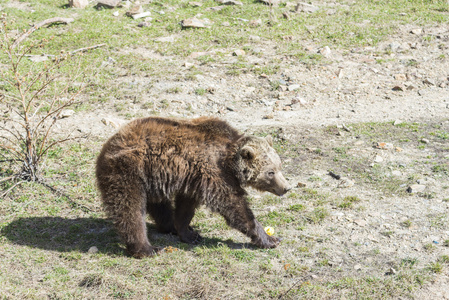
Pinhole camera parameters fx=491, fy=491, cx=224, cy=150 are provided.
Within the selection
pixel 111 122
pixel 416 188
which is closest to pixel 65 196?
pixel 111 122

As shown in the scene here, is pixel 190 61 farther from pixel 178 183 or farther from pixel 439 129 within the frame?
pixel 178 183

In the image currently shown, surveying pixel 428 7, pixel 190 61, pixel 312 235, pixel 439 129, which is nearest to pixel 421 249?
pixel 312 235

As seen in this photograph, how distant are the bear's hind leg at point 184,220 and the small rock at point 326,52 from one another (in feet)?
25.1

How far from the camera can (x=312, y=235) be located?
248 inches

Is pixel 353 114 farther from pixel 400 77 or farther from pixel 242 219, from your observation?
pixel 242 219

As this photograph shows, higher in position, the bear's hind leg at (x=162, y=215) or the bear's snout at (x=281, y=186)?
the bear's snout at (x=281, y=186)

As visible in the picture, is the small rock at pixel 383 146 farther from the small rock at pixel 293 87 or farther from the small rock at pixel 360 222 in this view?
the small rock at pixel 293 87

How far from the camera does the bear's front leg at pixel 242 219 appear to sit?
5770 millimetres

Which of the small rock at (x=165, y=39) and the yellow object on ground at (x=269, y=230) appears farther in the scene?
the small rock at (x=165, y=39)

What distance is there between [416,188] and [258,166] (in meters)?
2.93

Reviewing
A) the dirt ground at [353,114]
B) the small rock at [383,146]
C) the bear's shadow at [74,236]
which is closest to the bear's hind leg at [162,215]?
the bear's shadow at [74,236]

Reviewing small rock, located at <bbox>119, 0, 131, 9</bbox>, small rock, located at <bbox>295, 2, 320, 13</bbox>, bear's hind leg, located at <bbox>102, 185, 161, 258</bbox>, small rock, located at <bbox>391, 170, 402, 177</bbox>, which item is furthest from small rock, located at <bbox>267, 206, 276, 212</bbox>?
small rock, located at <bbox>119, 0, 131, 9</bbox>

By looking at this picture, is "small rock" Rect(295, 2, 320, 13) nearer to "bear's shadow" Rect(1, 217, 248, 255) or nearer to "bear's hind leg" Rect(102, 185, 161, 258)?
"bear's shadow" Rect(1, 217, 248, 255)

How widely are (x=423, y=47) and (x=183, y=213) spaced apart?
31.5 ft
